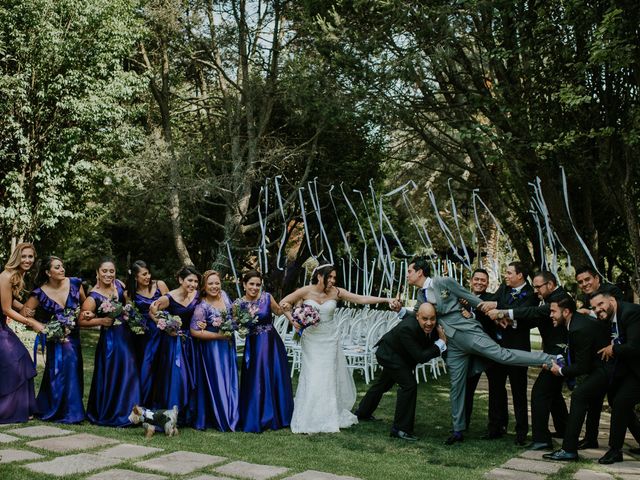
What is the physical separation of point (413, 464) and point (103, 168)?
14601 mm

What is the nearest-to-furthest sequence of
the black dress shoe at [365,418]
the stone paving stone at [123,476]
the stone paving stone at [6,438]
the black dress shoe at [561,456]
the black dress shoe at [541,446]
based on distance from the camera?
the stone paving stone at [123,476]
the black dress shoe at [561,456]
the stone paving stone at [6,438]
the black dress shoe at [541,446]
the black dress shoe at [365,418]

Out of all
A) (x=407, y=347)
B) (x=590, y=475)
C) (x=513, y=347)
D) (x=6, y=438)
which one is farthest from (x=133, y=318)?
(x=590, y=475)

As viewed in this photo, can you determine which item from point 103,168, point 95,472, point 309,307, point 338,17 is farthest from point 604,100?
point 103,168

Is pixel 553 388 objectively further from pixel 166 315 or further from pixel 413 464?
pixel 166 315

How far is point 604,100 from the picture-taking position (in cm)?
961

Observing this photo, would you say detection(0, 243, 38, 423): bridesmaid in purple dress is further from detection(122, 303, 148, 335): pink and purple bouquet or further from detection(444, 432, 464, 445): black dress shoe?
detection(444, 432, 464, 445): black dress shoe

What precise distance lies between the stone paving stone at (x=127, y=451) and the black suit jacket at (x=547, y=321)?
143 inches

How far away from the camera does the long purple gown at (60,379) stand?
22.6ft

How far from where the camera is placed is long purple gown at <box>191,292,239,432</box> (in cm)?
688

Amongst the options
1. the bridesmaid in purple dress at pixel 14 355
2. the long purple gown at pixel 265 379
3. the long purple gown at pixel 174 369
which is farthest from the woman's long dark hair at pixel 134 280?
the long purple gown at pixel 265 379

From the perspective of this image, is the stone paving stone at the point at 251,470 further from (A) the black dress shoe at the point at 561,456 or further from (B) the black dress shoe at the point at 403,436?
(A) the black dress shoe at the point at 561,456

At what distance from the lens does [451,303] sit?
21.4ft

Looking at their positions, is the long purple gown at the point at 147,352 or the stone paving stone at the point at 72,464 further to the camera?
the long purple gown at the point at 147,352

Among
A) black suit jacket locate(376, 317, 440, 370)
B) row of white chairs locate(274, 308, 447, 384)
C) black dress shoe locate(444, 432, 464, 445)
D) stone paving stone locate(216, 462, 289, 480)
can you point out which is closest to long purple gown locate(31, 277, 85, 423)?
stone paving stone locate(216, 462, 289, 480)
